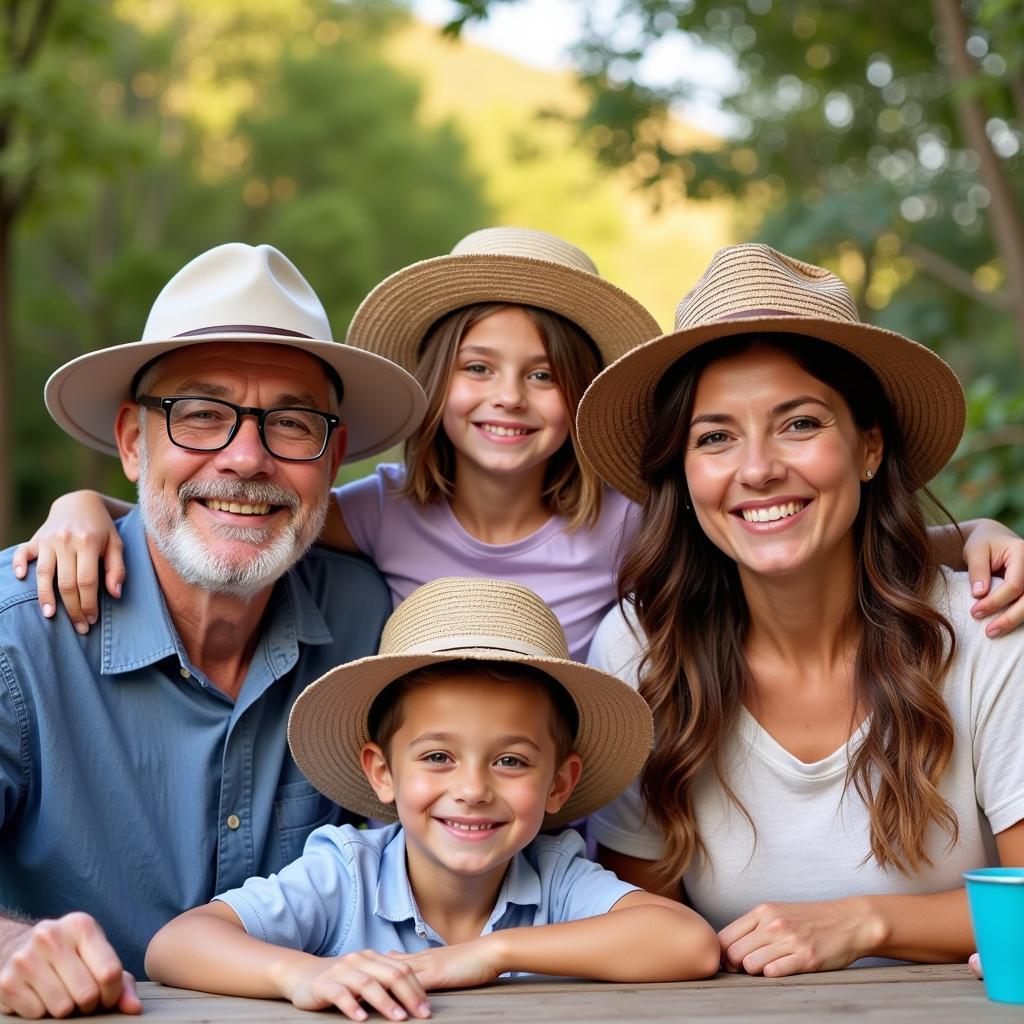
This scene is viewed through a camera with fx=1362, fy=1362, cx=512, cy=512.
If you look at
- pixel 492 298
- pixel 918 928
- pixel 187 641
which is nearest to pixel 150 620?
pixel 187 641

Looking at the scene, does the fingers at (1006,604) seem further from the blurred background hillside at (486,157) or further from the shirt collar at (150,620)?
the blurred background hillside at (486,157)

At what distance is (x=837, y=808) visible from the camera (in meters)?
3.17

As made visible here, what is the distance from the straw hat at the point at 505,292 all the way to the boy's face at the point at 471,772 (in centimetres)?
143

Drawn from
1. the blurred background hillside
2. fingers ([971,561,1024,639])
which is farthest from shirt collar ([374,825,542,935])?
the blurred background hillside

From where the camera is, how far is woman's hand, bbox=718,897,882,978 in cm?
273

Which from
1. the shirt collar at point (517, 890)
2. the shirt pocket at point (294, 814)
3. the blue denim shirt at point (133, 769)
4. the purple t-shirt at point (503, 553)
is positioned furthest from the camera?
the purple t-shirt at point (503, 553)

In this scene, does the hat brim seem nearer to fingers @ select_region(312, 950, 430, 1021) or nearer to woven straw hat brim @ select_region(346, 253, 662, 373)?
woven straw hat brim @ select_region(346, 253, 662, 373)

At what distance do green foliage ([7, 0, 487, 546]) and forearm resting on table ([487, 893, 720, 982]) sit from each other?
19.6m

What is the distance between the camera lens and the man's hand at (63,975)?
2354 mm

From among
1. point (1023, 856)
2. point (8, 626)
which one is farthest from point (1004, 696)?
point (8, 626)

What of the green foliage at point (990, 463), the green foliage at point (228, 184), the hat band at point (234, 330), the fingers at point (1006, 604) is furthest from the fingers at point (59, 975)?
the green foliage at point (228, 184)

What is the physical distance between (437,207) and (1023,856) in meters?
26.5

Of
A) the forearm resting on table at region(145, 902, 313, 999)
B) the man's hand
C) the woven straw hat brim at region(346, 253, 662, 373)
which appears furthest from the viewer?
the woven straw hat brim at region(346, 253, 662, 373)

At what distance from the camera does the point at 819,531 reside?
122 inches
